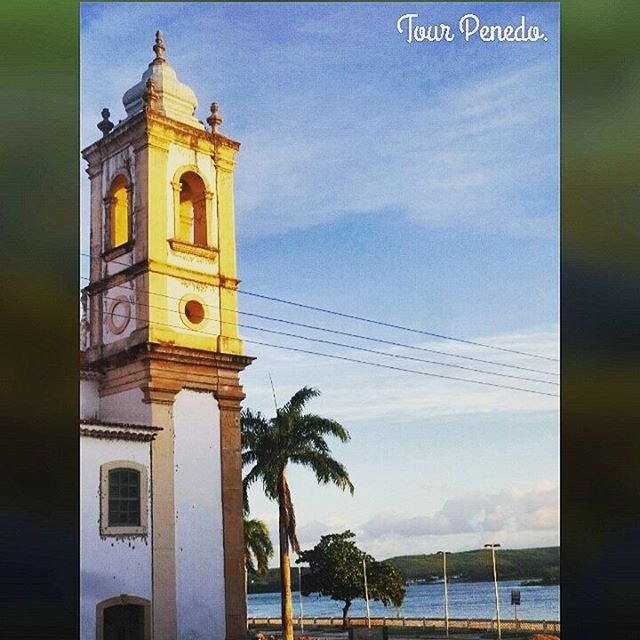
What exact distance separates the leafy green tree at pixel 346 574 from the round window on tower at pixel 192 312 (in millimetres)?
2391

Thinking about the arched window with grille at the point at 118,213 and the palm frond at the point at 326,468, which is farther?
the arched window with grille at the point at 118,213

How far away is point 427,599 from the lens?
37.8 ft

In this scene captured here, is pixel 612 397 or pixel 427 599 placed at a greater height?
pixel 612 397

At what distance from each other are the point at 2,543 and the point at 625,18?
6.42 metres

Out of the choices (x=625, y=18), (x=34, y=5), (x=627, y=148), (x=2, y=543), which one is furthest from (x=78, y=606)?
(x=625, y=18)

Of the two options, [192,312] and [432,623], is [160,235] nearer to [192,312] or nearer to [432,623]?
[192,312]

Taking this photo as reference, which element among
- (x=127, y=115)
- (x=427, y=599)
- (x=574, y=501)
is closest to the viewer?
(x=574, y=501)

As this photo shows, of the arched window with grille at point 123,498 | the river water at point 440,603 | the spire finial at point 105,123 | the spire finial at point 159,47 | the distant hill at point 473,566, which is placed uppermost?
the spire finial at point 159,47

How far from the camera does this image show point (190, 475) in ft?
39.9

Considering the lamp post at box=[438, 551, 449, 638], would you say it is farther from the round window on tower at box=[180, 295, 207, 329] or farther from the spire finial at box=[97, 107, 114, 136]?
the spire finial at box=[97, 107, 114, 136]

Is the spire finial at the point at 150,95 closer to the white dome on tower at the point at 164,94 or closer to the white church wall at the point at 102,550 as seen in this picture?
the white dome on tower at the point at 164,94

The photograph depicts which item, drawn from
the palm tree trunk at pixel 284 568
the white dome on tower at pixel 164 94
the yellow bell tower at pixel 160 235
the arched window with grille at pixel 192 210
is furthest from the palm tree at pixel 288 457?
the white dome on tower at pixel 164 94

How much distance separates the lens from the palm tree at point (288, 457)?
11.6m

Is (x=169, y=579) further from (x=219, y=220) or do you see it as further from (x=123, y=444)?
(x=219, y=220)
